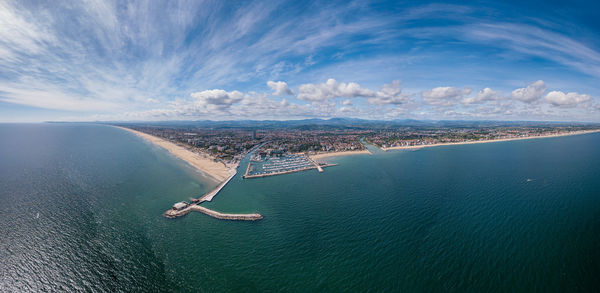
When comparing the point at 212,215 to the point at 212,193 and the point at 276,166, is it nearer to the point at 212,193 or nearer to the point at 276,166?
the point at 212,193

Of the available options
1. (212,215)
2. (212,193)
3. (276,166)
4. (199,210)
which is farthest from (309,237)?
(276,166)

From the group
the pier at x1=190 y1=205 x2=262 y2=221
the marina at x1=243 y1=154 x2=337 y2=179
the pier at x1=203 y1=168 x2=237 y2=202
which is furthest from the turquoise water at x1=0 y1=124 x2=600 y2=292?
the marina at x1=243 y1=154 x2=337 y2=179

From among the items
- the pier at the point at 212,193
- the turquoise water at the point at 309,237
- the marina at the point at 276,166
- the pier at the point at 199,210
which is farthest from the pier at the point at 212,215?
the marina at the point at 276,166

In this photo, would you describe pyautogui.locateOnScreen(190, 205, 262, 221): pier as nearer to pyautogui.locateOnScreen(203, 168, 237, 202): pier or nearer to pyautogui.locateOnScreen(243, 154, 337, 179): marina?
pyautogui.locateOnScreen(203, 168, 237, 202): pier

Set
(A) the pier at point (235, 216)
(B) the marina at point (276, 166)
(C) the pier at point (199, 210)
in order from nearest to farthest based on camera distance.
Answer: (A) the pier at point (235, 216)
(C) the pier at point (199, 210)
(B) the marina at point (276, 166)

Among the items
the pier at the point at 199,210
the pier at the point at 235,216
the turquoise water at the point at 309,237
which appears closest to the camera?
the turquoise water at the point at 309,237

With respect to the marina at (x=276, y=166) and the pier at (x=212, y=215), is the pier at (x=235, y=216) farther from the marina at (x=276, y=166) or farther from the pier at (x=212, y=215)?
the marina at (x=276, y=166)

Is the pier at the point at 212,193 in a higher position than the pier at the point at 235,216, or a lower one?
higher

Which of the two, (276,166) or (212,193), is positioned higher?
(276,166)

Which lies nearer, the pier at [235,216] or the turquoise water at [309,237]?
the turquoise water at [309,237]
